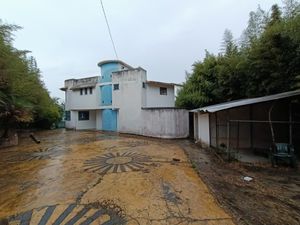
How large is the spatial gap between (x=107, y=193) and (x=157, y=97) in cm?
1527

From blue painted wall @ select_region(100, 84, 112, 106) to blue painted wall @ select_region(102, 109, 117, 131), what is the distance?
73 centimetres

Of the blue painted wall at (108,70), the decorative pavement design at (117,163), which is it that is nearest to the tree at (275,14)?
the decorative pavement design at (117,163)

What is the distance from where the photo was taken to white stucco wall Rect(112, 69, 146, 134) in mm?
18094

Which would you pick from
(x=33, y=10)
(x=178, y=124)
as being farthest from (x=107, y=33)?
(x=178, y=124)

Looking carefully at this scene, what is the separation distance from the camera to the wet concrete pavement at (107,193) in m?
4.10

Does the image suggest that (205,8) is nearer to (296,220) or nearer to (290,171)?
(290,171)

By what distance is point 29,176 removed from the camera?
6988 millimetres

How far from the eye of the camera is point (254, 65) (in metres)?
10.0

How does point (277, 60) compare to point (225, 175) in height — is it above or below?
above

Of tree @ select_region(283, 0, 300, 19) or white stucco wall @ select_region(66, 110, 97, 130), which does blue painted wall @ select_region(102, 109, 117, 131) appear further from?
tree @ select_region(283, 0, 300, 19)

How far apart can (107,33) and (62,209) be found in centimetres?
825

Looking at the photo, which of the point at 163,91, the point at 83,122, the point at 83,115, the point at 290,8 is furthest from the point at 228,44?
the point at 83,122

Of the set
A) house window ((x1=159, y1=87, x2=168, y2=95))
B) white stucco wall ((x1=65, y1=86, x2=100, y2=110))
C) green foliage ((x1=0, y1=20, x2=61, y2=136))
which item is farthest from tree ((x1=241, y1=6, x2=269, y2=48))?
white stucco wall ((x1=65, y1=86, x2=100, y2=110))

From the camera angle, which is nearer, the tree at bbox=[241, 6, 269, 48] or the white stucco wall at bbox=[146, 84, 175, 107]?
the tree at bbox=[241, 6, 269, 48]
